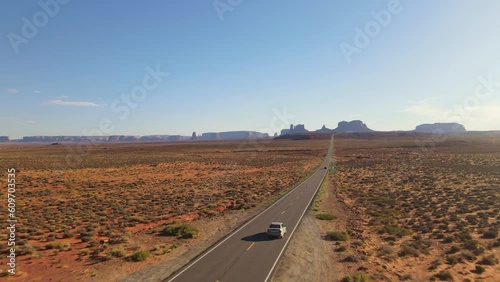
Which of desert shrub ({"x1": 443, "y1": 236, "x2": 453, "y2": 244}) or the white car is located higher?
the white car

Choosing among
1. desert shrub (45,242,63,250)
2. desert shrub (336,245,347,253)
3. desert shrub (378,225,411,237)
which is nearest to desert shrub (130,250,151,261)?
desert shrub (45,242,63,250)

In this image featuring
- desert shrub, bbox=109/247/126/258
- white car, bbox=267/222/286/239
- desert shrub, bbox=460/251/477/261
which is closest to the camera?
desert shrub, bbox=460/251/477/261

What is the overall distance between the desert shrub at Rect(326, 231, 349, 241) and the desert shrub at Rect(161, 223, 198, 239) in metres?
12.9

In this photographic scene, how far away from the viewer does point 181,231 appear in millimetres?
28516

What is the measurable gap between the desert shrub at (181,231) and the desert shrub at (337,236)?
12872 mm

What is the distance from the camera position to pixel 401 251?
23.7m

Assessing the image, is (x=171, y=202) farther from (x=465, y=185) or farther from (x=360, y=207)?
(x=465, y=185)

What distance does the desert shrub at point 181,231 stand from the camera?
27.7m

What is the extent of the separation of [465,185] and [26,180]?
273 feet

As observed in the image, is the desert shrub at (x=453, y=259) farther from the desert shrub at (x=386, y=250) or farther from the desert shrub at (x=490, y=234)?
the desert shrub at (x=490, y=234)

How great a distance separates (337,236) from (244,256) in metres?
9.99

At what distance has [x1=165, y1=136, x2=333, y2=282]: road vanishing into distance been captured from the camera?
1870 centimetres

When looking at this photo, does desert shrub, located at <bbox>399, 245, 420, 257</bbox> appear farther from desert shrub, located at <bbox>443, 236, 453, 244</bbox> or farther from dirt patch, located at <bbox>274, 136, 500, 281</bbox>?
desert shrub, located at <bbox>443, 236, 453, 244</bbox>

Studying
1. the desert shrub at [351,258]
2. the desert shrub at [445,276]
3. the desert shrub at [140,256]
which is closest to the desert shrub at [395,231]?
the desert shrub at [351,258]
